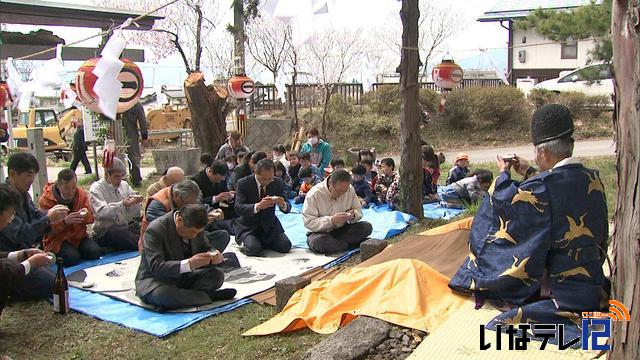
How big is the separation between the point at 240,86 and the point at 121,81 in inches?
239

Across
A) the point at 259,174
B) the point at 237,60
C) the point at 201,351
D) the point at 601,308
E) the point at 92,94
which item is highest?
the point at 237,60

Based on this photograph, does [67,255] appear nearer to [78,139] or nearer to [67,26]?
[67,26]

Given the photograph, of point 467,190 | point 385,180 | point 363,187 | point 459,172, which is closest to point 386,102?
point 459,172

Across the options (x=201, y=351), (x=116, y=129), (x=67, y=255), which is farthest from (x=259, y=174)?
(x=116, y=129)

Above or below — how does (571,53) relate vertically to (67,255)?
above

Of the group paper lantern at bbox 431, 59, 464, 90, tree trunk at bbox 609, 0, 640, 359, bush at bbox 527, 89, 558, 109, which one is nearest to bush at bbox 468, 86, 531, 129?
bush at bbox 527, 89, 558, 109

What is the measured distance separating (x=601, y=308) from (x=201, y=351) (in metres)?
2.69

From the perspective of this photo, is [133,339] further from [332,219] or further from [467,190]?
[467,190]

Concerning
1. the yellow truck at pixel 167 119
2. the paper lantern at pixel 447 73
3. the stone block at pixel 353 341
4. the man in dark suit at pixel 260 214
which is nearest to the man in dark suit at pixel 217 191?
the man in dark suit at pixel 260 214

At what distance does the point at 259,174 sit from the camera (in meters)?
6.80

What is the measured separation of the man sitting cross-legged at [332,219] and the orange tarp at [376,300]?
5.82 feet

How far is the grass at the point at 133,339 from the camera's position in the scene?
166 inches

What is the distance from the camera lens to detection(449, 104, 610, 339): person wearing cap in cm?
346

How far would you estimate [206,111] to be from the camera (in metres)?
13.1
